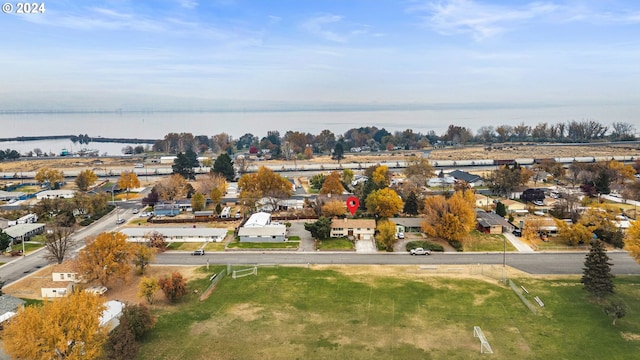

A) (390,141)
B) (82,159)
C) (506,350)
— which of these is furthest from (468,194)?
(82,159)

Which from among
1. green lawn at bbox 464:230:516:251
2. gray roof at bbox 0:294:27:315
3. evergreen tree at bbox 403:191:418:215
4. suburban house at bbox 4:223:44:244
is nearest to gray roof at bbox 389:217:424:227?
evergreen tree at bbox 403:191:418:215

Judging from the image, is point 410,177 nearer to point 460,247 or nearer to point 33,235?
point 460,247

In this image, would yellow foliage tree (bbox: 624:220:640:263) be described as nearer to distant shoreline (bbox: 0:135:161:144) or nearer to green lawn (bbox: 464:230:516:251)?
green lawn (bbox: 464:230:516:251)

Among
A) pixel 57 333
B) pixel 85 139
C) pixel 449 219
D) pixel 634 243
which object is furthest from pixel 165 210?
pixel 85 139

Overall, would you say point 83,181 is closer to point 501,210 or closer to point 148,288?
point 148,288

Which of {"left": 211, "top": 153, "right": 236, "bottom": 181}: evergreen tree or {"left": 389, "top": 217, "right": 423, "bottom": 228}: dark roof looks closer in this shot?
{"left": 389, "top": 217, "right": 423, "bottom": 228}: dark roof

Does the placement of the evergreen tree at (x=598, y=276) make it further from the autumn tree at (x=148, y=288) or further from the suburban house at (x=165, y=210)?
the suburban house at (x=165, y=210)
